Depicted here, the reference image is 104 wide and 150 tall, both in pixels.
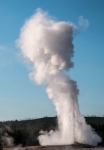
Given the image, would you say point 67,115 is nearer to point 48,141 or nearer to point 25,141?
point 48,141

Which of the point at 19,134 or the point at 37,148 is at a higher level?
the point at 19,134

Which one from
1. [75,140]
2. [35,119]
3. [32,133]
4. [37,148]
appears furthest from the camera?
[35,119]

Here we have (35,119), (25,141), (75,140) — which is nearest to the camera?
(75,140)

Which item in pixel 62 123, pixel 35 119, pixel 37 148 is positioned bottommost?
pixel 37 148

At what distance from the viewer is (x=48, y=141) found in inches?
1986

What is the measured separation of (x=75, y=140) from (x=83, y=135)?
60.2 inches

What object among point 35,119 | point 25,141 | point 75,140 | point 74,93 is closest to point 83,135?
point 75,140

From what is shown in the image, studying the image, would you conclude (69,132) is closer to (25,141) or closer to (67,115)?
(67,115)

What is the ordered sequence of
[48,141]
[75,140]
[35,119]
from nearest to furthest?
[75,140], [48,141], [35,119]

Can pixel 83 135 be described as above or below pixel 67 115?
below

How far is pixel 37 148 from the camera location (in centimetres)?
4216

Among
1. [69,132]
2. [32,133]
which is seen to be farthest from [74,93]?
[32,133]

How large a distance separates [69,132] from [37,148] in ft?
22.8

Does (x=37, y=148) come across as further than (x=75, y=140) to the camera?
No
